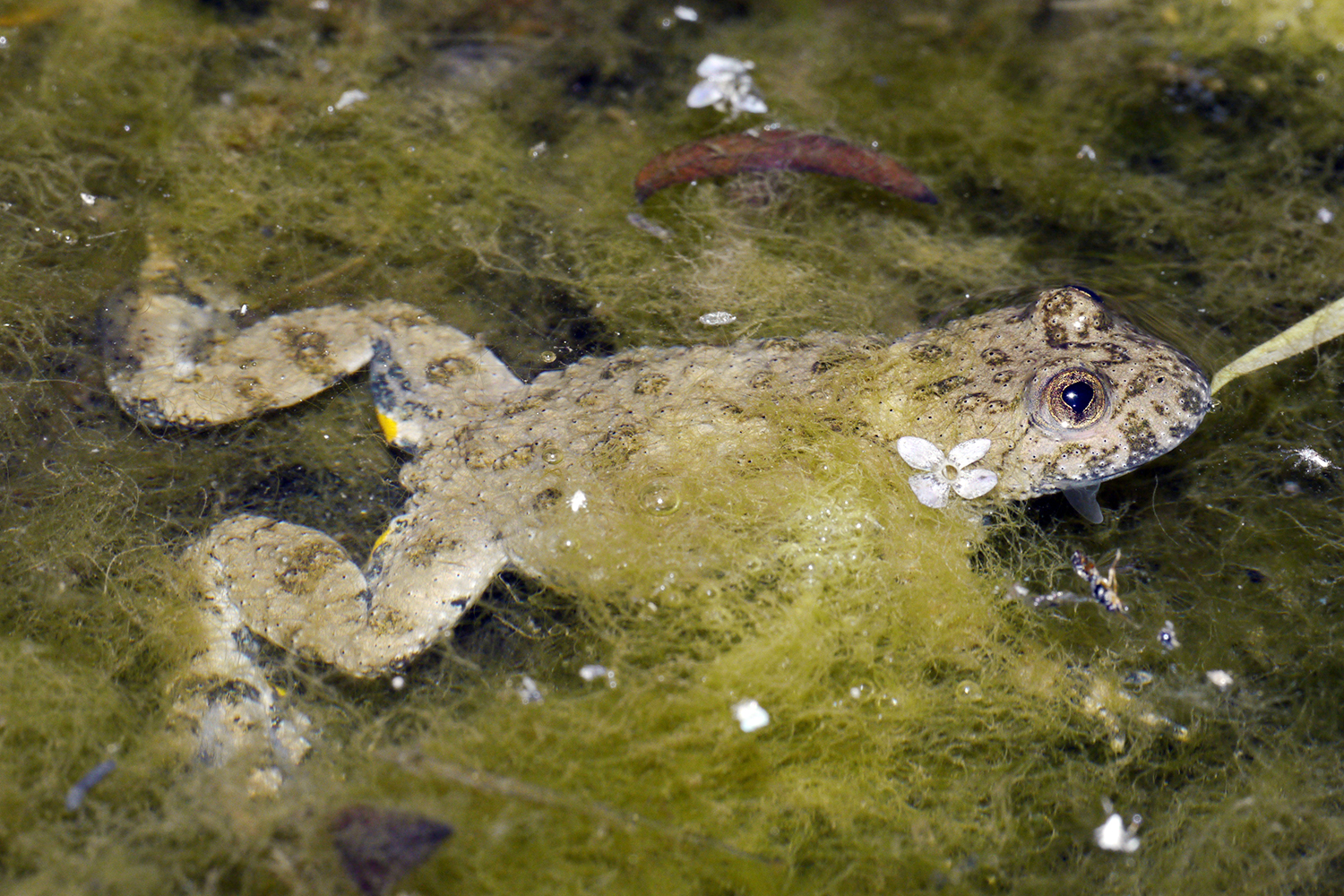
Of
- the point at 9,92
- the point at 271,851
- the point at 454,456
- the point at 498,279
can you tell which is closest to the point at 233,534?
the point at 454,456

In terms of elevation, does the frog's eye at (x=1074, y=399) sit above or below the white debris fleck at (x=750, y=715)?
above

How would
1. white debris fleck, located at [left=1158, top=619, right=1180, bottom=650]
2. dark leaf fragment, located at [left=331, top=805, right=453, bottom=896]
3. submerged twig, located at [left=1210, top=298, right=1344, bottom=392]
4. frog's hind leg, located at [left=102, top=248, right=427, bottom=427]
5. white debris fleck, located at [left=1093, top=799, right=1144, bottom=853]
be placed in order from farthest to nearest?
1. submerged twig, located at [left=1210, top=298, right=1344, bottom=392]
2. frog's hind leg, located at [left=102, top=248, right=427, bottom=427]
3. white debris fleck, located at [left=1158, top=619, right=1180, bottom=650]
4. white debris fleck, located at [left=1093, top=799, right=1144, bottom=853]
5. dark leaf fragment, located at [left=331, top=805, right=453, bottom=896]

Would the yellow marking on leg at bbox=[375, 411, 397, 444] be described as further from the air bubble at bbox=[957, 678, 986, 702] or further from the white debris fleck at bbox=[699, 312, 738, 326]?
the air bubble at bbox=[957, 678, 986, 702]

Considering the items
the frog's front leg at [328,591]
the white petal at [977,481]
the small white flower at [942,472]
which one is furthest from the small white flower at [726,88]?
the frog's front leg at [328,591]

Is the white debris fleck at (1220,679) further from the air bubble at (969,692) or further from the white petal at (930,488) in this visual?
the white petal at (930,488)

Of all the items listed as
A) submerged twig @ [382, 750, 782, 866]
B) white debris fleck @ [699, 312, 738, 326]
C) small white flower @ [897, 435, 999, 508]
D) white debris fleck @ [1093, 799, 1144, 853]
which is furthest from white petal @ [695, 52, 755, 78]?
white debris fleck @ [1093, 799, 1144, 853]

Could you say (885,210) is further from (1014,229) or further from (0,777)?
(0,777)
